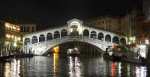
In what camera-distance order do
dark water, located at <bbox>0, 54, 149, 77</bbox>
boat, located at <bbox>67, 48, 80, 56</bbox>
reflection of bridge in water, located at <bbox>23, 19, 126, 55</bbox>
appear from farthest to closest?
boat, located at <bbox>67, 48, 80, 56</bbox> < reflection of bridge in water, located at <bbox>23, 19, 126, 55</bbox> < dark water, located at <bbox>0, 54, 149, 77</bbox>

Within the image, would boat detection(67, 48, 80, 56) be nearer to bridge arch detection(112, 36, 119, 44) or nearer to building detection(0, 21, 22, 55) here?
bridge arch detection(112, 36, 119, 44)

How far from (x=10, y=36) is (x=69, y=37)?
1105 cm

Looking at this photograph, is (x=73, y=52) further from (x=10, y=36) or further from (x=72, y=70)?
(x=72, y=70)

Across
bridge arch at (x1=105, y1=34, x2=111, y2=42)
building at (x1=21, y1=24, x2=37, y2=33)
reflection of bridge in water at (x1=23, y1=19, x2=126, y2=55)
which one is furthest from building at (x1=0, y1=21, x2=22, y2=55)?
bridge arch at (x1=105, y1=34, x2=111, y2=42)

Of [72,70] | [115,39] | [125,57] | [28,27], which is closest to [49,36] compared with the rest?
[115,39]

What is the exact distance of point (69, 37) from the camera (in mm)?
89875

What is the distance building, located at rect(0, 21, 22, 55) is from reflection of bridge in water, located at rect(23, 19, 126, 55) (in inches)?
56.7

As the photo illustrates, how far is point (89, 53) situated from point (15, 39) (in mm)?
12757

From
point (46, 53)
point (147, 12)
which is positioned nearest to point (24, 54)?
point (46, 53)

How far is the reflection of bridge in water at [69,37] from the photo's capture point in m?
88.4

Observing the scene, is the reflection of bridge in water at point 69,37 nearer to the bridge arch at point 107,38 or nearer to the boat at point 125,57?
the bridge arch at point 107,38

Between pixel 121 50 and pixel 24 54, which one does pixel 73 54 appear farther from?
pixel 121 50

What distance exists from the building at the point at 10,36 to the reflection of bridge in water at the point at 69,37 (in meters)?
1.44

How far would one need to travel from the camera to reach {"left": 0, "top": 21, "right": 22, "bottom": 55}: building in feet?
283
